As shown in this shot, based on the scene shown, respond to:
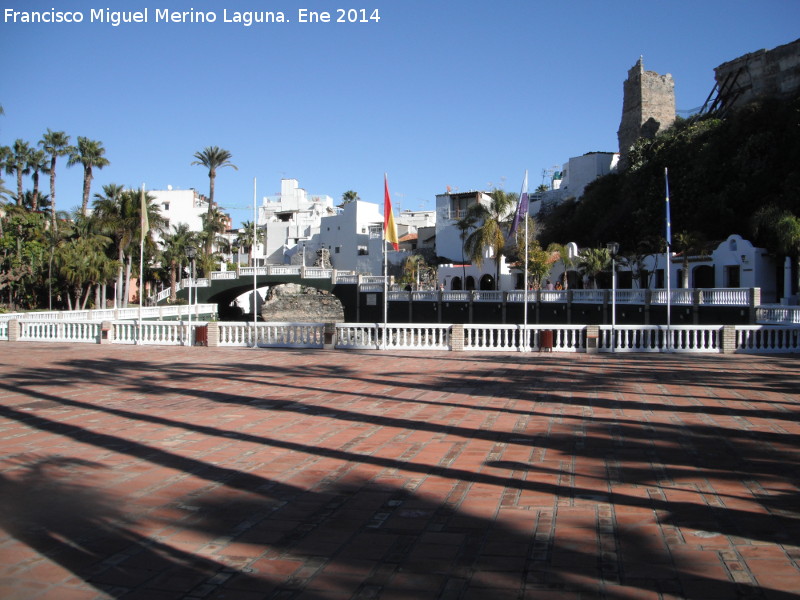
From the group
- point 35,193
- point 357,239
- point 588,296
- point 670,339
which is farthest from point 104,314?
→ point 357,239

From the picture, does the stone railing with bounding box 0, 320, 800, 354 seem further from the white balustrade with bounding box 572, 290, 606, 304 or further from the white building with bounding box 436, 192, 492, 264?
the white building with bounding box 436, 192, 492, 264

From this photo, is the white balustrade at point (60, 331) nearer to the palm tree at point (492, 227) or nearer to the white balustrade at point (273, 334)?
the white balustrade at point (273, 334)

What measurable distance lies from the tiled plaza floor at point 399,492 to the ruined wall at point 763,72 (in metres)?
55.2

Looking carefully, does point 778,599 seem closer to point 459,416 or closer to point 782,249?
point 459,416

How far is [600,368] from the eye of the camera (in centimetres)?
1535

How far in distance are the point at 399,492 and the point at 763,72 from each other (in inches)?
2654

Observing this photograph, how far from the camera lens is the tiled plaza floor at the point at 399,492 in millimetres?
4328

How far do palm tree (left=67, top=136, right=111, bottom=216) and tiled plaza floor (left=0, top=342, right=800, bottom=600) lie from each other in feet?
174

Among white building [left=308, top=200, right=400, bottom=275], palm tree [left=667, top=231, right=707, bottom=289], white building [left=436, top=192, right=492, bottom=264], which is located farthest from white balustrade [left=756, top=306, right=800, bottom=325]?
white building [left=308, top=200, right=400, bottom=275]

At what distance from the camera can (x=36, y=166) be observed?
59.8 meters

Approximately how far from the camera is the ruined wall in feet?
189

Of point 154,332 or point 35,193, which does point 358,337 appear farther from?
point 35,193

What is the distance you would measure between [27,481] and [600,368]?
12.0 m

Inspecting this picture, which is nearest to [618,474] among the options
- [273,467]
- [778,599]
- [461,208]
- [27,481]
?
[778,599]
